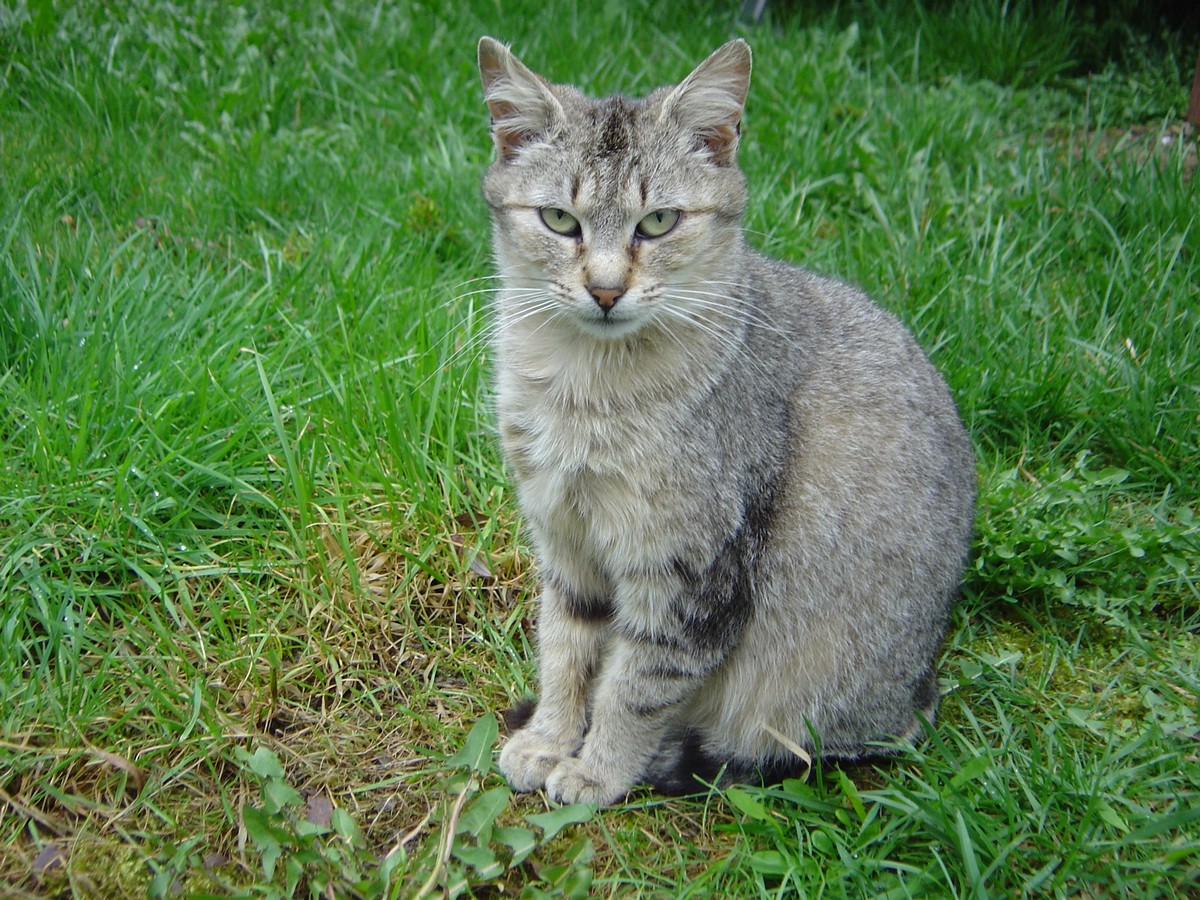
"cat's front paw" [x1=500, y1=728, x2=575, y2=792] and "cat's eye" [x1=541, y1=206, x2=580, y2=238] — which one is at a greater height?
"cat's eye" [x1=541, y1=206, x2=580, y2=238]

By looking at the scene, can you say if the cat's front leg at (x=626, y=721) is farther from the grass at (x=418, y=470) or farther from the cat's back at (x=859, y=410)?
the cat's back at (x=859, y=410)

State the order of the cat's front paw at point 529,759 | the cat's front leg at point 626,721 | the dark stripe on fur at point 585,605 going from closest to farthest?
the cat's front leg at point 626,721 < the cat's front paw at point 529,759 < the dark stripe on fur at point 585,605

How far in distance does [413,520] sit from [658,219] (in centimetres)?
126

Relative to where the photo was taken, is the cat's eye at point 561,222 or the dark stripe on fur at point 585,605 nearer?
the cat's eye at point 561,222

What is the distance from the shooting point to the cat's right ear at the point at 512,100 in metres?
2.52

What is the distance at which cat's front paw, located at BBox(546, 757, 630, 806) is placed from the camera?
2.64 meters

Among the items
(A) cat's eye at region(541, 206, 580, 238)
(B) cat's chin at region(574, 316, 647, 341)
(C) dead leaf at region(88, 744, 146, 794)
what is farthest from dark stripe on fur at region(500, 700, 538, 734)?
(A) cat's eye at region(541, 206, 580, 238)

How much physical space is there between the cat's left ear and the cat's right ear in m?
0.29

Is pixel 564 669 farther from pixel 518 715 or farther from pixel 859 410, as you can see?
pixel 859 410

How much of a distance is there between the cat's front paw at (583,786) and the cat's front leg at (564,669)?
4.2 inches

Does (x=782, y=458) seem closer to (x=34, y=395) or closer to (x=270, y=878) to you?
(x=270, y=878)

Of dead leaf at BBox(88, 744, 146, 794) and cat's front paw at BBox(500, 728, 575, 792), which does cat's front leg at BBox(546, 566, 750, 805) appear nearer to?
cat's front paw at BBox(500, 728, 575, 792)

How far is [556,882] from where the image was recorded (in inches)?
90.8

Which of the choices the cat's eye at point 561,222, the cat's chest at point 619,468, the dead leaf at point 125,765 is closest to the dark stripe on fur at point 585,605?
the cat's chest at point 619,468
